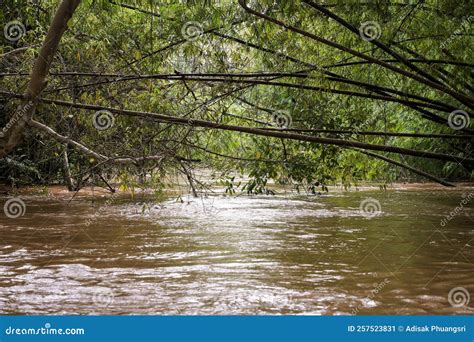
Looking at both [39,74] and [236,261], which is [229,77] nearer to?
[236,261]

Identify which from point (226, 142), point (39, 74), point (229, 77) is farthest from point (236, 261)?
point (226, 142)

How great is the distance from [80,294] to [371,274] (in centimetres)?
267

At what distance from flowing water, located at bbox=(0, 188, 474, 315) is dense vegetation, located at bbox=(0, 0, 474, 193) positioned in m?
0.85

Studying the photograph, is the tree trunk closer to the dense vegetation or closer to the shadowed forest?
the shadowed forest

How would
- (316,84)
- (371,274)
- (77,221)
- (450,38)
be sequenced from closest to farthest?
(371,274) < (316,84) < (450,38) < (77,221)

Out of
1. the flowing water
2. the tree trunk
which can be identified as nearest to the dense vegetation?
the tree trunk

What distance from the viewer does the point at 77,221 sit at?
980 centimetres

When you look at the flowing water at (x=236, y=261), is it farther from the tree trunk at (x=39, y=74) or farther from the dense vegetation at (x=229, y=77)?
the tree trunk at (x=39, y=74)

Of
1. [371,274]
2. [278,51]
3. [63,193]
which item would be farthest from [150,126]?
[63,193]

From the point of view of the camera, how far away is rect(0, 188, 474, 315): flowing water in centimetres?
463

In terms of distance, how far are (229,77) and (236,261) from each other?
91.5 inches

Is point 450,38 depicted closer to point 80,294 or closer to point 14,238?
point 80,294

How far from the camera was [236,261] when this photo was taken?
6309 millimetres

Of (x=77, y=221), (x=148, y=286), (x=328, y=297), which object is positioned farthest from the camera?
(x=77, y=221)
